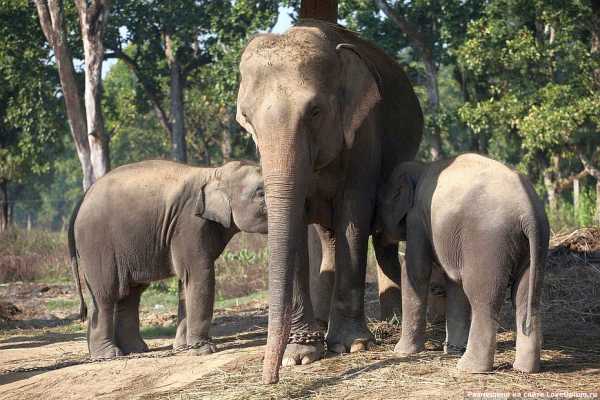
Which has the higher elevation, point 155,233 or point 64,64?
point 64,64

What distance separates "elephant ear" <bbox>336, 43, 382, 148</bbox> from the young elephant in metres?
1.23

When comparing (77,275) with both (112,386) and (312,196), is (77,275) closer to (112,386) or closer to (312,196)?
(112,386)

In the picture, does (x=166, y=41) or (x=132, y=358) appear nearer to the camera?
(x=132, y=358)

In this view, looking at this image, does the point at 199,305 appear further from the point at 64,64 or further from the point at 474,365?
the point at 64,64

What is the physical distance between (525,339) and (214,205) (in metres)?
2.91

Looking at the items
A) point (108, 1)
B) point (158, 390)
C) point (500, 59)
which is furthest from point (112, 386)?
point (500, 59)

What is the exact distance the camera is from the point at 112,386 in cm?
688

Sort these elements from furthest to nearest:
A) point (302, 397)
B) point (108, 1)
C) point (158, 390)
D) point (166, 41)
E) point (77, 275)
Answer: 1. point (166, 41)
2. point (108, 1)
3. point (77, 275)
4. point (158, 390)
5. point (302, 397)

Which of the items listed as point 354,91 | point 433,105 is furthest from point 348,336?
point 433,105

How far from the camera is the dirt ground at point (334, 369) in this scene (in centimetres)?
600

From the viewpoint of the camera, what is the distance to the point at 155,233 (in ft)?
26.9

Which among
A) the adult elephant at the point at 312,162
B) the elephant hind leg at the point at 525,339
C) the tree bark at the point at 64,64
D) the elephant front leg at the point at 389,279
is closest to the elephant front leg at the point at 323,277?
the adult elephant at the point at 312,162

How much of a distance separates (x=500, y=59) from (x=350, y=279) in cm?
1458

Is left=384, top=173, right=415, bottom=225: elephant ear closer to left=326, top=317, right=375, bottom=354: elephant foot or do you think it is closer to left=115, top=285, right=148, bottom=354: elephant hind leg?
left=326, top=317, right=375, bottom=354: elephant foot
